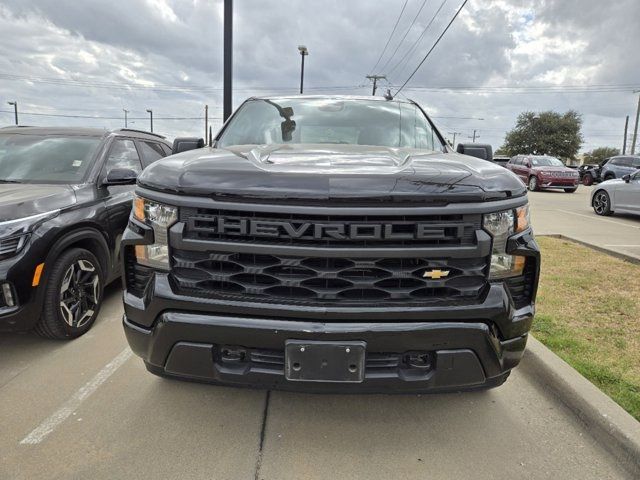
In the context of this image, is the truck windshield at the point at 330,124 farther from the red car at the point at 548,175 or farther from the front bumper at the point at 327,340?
the red car at the point at 548,175

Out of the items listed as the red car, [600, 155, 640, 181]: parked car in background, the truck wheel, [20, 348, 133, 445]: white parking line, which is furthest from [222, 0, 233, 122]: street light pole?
[600, 155, 640, 181]: parked car in background

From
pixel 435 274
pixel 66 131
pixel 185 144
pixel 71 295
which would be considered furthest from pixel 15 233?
pixel 435 274

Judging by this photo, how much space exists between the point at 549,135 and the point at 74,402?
2308 inches

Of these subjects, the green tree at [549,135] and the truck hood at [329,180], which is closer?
the truck hood at [329,180]

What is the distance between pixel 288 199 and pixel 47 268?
232 centimetres

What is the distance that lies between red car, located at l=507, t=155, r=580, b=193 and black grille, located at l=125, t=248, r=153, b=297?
21.5m

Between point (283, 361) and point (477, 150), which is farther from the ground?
point (477, 150)

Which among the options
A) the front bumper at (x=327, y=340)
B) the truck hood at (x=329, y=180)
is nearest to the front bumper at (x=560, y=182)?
the truck hood at (x=329, y=180)

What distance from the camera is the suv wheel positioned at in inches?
476

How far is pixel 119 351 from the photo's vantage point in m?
3.56

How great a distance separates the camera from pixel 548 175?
21109 millimetres

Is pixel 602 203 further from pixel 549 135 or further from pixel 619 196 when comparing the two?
pixel 549 135

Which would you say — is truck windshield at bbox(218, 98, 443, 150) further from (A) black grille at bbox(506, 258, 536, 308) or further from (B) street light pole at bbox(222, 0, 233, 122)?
(B) street light pole at bbox(222, 0, 233, 122)

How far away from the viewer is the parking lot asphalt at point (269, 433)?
7.45 feet
